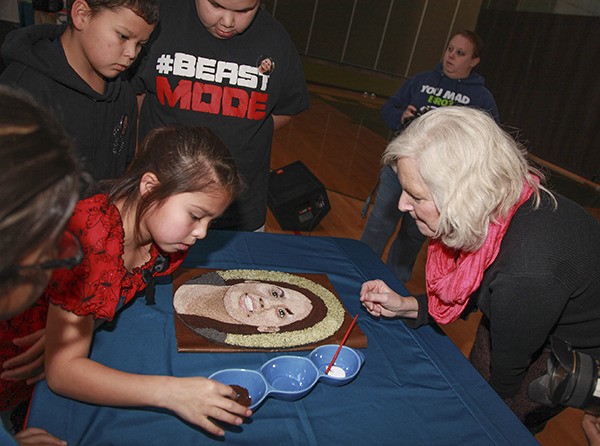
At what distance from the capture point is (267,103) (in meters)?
1.79

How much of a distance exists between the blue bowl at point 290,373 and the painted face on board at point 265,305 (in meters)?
0.12

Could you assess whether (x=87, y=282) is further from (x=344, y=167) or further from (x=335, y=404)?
(x=344, y=167)

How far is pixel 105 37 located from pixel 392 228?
6.25 feet

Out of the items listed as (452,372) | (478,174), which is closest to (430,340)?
(452,372)

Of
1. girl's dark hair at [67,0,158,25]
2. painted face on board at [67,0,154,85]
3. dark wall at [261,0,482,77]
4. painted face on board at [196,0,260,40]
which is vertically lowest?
painted face on board at [67,0,154,85]

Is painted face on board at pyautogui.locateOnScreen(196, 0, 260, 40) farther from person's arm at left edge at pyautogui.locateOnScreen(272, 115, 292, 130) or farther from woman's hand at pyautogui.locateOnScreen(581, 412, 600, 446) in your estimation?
woman's hand at pyautogui.locateOnScreen(581, 412, 600, 446)

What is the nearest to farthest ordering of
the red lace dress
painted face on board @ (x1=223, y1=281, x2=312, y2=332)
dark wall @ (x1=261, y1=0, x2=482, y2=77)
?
the red lace dress < painted face on board @ (x1=223, y1=281, x2=312, y2=332) < dark wall @ (x1=261, y1=0, x2=482, y2=77)

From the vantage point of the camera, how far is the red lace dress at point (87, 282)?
36.5 inches

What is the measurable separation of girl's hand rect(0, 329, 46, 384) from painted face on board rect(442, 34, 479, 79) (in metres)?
2.58

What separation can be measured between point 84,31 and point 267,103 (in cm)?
66

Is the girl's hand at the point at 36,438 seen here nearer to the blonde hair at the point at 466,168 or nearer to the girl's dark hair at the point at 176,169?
the girl's dark hair at the point at 176,169

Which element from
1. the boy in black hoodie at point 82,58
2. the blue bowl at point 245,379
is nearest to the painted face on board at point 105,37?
the boy in black hoodie at point 82,58

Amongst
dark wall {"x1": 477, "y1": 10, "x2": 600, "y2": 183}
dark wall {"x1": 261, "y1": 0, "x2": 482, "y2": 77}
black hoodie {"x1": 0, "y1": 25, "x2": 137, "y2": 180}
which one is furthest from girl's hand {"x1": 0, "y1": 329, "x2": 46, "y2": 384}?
dark wall {"x1": 261, "y1": 0, "x2": 482, "y2": 77}

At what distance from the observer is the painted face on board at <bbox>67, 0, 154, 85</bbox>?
1342 millimetres
